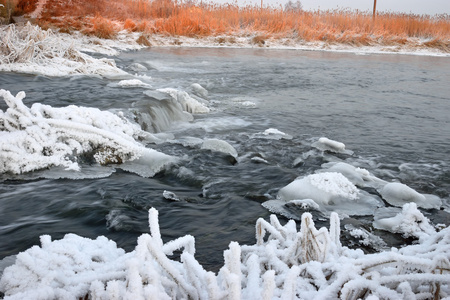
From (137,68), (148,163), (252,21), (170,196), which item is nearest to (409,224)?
(170,196)

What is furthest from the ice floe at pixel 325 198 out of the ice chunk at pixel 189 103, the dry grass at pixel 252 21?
the dry grass at pixel 252 21

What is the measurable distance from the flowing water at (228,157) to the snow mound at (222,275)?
27.3 inches

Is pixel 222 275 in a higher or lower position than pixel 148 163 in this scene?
higher

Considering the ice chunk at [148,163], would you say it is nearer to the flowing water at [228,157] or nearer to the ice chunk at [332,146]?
the flowing water at [228,157]

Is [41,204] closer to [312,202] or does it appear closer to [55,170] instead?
[55,170]

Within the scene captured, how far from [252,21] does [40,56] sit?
56.1 ft

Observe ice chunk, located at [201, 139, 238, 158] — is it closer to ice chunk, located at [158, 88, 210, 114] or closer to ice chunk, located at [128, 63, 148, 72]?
ice chunk, located at [158, 88, 210, 114]

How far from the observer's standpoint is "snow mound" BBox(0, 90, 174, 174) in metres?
3.04

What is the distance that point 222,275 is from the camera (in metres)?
1.18

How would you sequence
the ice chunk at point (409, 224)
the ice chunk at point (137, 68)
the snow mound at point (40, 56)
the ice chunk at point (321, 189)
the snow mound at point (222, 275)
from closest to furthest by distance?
the snow mound at point (222, 275), the ice chunk at point (409, 224), the ice chunk at point (321, 189), the snow mound at point (40, 56), the ice chunk at point (137, 68)

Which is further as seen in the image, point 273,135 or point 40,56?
point 40,56

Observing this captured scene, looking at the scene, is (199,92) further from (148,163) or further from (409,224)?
(409,224)

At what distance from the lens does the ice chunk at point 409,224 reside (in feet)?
7.56

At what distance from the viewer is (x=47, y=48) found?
7.77 m
